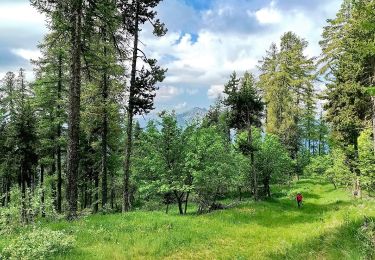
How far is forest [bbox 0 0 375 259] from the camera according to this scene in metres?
11.2

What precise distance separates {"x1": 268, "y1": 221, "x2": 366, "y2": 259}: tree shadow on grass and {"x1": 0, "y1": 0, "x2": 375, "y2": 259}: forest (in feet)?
0.20

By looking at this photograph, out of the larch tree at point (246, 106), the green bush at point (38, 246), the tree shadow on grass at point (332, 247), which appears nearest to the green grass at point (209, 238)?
the tree shadow on grass at point (332, 247)

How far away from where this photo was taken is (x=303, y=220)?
853 inches

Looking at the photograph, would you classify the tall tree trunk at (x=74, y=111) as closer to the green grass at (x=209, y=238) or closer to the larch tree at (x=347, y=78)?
the green grass at (x=209, y=238)

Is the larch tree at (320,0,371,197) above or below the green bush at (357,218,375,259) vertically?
above

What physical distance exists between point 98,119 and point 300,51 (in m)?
33.4

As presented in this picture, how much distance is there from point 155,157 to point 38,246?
13.9 metres

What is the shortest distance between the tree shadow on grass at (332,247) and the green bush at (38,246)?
631cm

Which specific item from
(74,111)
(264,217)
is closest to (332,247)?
(74,111)

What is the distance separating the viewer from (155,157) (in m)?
23.1

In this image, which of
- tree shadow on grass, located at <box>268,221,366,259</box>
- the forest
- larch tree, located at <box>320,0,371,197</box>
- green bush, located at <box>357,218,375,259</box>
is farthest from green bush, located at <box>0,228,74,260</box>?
larch tree, located at <box>320,0,371,197</box>

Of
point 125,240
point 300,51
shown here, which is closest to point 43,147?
point 125,240

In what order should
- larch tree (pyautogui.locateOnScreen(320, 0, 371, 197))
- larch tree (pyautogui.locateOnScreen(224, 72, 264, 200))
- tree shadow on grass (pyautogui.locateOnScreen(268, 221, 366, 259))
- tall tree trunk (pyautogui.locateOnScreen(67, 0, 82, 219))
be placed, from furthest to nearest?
larch tree (pyautogui.locateOnScreen(224, 72, 264, 200))
larch tree (pyautogui.locateOnScreen(320, 0, 371, 197))
tall tree trunk (pyautogui.locateOnScreen(67, 0, 82, 219))
tree shadow on grass (pyautogui.locateOnScreen(268, 221, 366, 259))

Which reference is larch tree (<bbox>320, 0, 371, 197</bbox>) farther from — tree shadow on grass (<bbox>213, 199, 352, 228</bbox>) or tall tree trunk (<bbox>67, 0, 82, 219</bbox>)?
tall tree trunk (<bbox>67, 0, 82, 219</bbox>)
